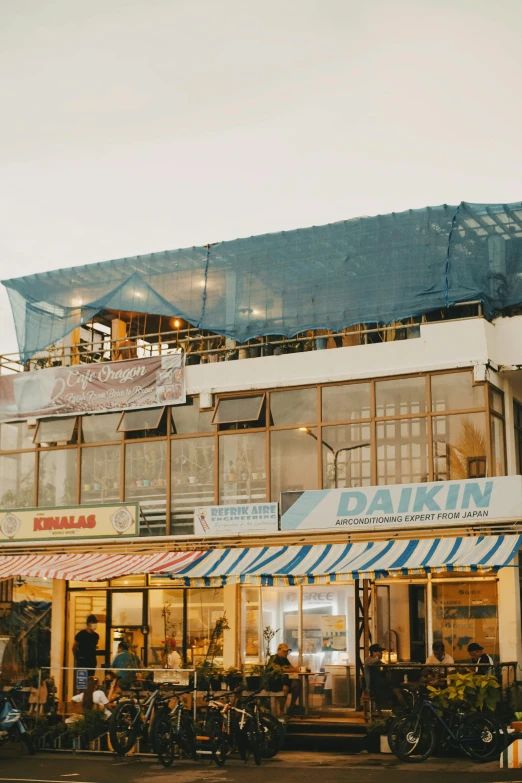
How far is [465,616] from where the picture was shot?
2081cm

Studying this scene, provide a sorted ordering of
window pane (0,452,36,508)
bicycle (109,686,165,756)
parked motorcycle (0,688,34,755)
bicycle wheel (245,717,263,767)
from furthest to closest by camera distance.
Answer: window pane (0,452,36,508), parked motorcycle (0,688,34,755), bicycle (109,686,165,756), bicycle wheel (245,717,263,767)

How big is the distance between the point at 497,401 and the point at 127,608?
9.22 metres

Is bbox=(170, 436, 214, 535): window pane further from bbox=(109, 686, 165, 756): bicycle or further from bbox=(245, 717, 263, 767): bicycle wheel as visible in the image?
bbox=(245, 717, 263, 767): bicycle wheel

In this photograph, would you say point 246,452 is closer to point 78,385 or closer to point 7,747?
point 78,385

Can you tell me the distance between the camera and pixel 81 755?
18.7m

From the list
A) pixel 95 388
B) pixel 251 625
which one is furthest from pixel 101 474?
pixel 251 625

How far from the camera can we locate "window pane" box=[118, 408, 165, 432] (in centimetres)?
2380

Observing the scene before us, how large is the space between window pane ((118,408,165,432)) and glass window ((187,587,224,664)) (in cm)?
368

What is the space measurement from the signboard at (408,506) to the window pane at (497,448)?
74 cm

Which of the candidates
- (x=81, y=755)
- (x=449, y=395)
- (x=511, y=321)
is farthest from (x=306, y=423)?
(x=81, y=755)

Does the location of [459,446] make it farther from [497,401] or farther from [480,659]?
[480,659]

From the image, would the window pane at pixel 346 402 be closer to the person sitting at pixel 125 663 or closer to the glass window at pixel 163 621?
the glass window at pixel 163 621

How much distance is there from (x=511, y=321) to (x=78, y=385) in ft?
31.7

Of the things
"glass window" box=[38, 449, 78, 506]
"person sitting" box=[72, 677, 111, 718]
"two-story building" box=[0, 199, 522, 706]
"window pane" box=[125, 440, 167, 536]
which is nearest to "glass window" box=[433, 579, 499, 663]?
"two-story building" box=[0, 199, 522, 706]
